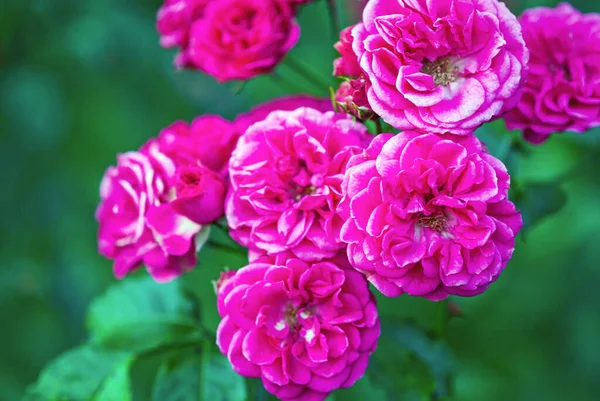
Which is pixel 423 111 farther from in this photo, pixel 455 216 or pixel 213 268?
pixel 213 268

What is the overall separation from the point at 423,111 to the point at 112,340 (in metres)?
0.74

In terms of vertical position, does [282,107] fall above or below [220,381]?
above

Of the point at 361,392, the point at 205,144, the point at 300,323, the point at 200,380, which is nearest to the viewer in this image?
the point at 300,323

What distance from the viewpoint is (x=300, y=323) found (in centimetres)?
97

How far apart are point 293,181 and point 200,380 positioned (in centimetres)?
41

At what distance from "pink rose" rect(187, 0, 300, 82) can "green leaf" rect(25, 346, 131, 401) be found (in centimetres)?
52

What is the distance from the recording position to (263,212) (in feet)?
3.14

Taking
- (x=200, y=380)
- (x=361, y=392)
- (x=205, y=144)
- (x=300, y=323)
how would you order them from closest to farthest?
(x=300, y=323), (x=205, y=144), (x=200, y=380), (x=361, y=392)

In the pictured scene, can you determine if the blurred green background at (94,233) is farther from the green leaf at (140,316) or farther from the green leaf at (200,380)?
the green leaf at (200,380)

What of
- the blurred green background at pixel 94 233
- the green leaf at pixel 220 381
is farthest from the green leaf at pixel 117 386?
the blurred green background at pixel 94 233

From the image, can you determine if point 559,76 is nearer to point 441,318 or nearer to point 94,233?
point 441,318

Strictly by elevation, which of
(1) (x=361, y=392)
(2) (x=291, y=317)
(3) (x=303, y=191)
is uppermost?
(3) (x=303, y=191)

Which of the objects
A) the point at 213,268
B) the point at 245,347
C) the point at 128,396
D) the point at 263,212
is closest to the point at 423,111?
the point at 263,212

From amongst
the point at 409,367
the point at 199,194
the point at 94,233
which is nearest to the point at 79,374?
the point at 199,194
